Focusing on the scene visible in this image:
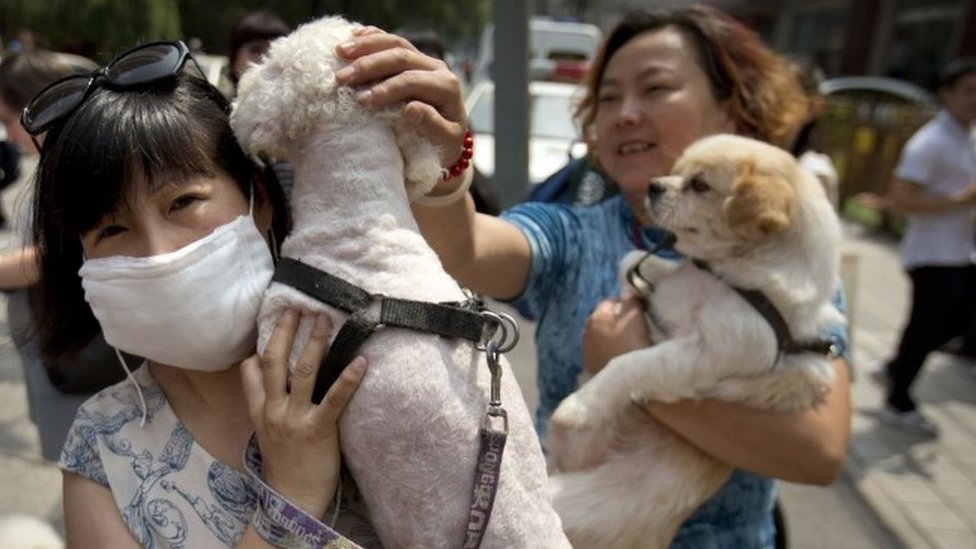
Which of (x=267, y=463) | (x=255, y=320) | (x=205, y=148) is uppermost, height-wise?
(x=205, y=148)

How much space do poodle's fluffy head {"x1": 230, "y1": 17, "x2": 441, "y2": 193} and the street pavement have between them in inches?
125

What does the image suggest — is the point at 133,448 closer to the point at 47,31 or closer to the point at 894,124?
the point at 894,124

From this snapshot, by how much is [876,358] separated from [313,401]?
6329 mm

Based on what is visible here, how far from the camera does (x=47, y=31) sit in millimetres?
22406

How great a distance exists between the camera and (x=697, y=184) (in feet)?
5.80

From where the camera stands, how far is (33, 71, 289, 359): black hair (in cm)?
105

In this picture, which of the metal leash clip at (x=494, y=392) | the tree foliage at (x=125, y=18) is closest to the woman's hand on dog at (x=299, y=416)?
the metal leash clip at (x=494, y=392)

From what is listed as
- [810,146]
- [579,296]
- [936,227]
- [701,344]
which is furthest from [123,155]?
[936,227]

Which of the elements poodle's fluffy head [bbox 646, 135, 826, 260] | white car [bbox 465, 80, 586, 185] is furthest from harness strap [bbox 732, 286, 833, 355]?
white car [bbox 465, 80, 586, 185]

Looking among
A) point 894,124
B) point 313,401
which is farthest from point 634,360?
point 894,124

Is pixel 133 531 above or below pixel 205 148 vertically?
→ below

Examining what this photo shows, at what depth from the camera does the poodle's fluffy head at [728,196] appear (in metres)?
1.68

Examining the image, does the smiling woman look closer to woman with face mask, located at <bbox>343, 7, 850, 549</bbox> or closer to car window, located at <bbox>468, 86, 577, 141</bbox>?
woman with face mask, located at <bbox>343, 7, 850, 549</bbox>

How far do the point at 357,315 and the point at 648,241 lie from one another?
3.71ft
